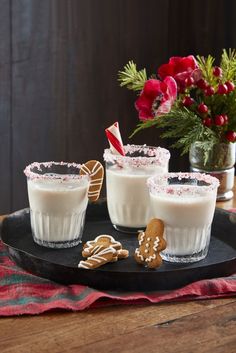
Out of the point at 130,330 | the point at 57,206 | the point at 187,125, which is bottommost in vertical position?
the point at 130,330

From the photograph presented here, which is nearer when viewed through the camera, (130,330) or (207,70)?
(130,330)

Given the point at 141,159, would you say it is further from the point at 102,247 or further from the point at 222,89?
the point at 222,89

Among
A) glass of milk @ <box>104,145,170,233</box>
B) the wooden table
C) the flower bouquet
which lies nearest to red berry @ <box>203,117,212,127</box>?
the flower bouquet

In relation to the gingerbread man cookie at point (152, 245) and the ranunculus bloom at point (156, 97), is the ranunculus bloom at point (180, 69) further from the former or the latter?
the gingerbread man cookie at point (152, 245)

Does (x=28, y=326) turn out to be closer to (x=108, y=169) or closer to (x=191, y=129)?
(x=108, y=169)

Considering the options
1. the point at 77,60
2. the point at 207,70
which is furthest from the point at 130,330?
the point at 77,60

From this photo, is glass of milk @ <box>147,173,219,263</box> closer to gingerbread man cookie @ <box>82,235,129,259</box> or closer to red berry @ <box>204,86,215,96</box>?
gingerbread man cookie @ <box>82,235,129,259</box>
